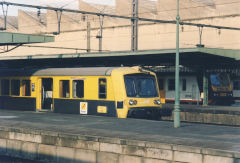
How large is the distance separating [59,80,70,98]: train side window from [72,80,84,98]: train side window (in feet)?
1.47

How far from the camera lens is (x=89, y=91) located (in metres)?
20.8

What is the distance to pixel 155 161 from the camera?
1088 cm

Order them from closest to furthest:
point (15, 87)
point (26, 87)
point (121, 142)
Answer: point (121, 142)
point (26, 87)
point (15, 87)

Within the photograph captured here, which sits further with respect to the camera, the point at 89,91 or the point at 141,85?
the point at 89,91

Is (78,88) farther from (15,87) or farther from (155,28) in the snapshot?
(155,28)

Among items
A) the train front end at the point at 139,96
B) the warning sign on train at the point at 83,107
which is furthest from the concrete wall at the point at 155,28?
the warning sign on train at the point at 83,107

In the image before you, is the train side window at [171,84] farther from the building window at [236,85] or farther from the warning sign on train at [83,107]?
the warning sign on train at [83,107]

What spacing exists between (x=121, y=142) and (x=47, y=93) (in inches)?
501

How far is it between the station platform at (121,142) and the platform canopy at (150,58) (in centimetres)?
869

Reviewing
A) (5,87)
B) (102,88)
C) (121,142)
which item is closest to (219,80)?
(102,88)

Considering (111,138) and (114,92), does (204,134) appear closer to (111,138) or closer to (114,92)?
(111,138)

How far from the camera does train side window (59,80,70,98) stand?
862 inches

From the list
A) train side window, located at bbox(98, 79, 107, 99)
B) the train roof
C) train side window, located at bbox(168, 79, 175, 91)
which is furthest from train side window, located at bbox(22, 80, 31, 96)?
train side window, located at bbox(168, 79, 175, 91)

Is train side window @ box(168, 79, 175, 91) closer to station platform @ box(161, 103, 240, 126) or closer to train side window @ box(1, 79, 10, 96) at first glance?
station platform @ box(161, 103, 240, 126)
